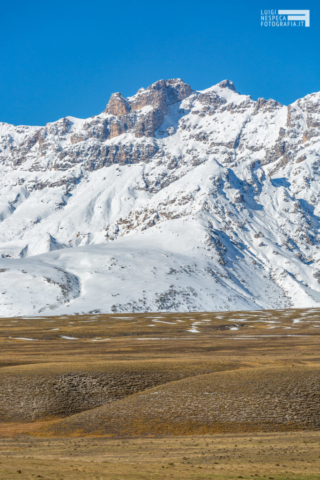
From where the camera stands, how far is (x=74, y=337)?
106m

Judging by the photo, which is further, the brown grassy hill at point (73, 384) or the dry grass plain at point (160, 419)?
the brown grassy hill at point (73, 384)

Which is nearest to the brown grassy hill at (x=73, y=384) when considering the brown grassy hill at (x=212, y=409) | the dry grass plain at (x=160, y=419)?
the dry grass plain at (x=160, y=419)

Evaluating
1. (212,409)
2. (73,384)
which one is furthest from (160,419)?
(73,384)

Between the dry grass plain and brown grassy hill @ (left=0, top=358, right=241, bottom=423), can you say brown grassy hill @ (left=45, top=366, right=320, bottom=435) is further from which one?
brown grassy hill @ (left=0, top=358, right=241, bottom=423)

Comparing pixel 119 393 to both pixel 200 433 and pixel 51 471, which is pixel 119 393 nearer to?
pixel 200 433

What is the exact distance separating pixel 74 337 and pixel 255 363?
202ft

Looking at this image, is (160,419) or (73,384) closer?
(160,419)

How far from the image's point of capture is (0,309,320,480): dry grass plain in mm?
21828

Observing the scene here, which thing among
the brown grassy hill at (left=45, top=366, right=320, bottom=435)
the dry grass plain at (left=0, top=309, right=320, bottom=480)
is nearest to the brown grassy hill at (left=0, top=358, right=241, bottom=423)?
the dry grass plain at (left=0, top=309, right=320, bottom=480)

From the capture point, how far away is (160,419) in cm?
3528

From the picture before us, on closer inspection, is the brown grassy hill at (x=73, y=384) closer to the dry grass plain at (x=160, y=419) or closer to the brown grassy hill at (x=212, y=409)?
the dry grass plain at (x=160, y=419)

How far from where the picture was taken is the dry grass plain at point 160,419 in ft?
71.6

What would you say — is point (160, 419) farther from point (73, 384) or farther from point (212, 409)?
point (73, 384)

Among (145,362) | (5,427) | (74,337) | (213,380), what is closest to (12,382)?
(5,427)
